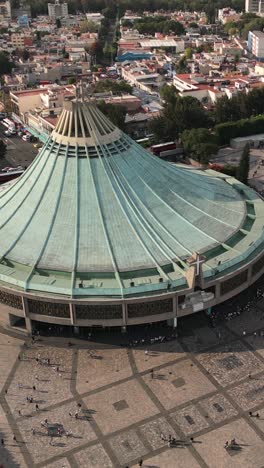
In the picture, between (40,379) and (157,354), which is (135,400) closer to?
(157,354)

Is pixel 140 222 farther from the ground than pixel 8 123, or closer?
closer

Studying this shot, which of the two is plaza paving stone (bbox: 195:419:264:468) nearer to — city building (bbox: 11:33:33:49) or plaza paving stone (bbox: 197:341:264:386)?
plaza paving stone (bbox: 197:341:264:386)

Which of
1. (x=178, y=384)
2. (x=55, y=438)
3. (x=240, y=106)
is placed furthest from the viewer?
(x=240, y=106)

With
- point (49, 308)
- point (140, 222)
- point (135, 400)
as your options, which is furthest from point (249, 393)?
point (140, 222)

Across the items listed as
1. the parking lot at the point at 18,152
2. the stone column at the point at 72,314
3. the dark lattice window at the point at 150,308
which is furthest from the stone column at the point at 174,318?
the parking lot at the point at 18,152

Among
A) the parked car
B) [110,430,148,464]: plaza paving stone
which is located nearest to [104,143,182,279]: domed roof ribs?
[110,430,148,464]: plaza paving stone

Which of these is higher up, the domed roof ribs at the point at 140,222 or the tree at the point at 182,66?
the tree at the point at 182,66

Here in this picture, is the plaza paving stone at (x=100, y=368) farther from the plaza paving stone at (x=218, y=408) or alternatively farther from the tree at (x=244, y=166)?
the tree at (x=244, y=166)
